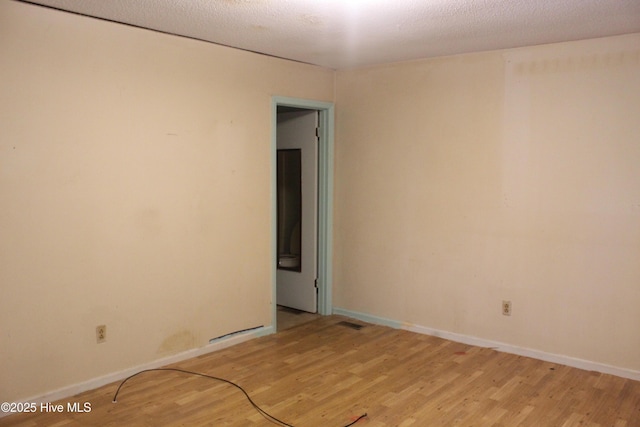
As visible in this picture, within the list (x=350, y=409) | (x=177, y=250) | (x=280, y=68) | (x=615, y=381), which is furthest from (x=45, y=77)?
(x=615, y=381)

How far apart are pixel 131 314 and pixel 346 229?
90.3 inches

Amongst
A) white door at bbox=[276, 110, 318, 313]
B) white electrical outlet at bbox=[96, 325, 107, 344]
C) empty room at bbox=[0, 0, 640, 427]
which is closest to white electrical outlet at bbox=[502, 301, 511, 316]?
empty room at bbox=[0, 0, 640, 427]

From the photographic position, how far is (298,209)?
5691 millimetres

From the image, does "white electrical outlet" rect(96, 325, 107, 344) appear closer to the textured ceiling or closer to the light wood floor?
the light wood floor

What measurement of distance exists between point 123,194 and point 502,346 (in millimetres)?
3175

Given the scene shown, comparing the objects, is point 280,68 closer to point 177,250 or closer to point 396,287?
point 177,250

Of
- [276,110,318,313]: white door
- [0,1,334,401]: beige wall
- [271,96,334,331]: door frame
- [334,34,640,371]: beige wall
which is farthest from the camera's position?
[276,110,318,313]: white door

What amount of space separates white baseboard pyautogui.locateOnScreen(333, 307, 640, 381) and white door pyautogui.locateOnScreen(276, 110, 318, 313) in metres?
0.45

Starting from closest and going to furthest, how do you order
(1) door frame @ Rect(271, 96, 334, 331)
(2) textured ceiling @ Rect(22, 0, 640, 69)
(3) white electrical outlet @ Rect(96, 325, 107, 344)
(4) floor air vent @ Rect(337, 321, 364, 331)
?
(2) textured ceiling @ Rect(22, 0, 640, 69), (3) white electrical outlet @ Rect(96, 325, 107, 344), (4) floor air vent @ Rect(337, 321, 364, 331), (1) door frame @ Rect(271, 96, 334, 331)

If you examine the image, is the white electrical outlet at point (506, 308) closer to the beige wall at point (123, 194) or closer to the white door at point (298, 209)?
the white door at point (298, 209)

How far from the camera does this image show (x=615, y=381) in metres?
3.75

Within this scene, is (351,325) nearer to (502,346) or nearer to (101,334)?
(502,346)

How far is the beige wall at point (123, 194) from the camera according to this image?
126 inches

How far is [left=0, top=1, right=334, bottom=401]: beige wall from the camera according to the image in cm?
320
